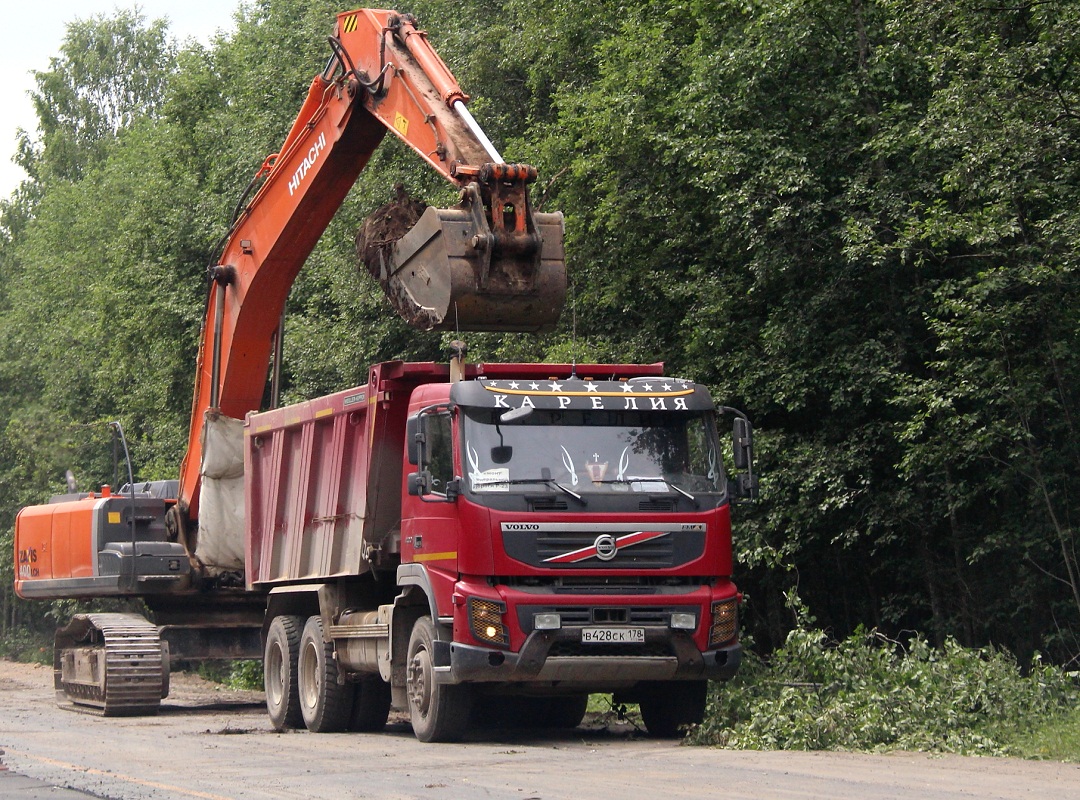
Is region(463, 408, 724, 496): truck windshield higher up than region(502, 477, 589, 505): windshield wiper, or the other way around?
region(463, 408, 724, 496): truck windshield

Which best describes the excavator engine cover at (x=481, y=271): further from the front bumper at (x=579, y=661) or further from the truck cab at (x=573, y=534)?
the front bumper at (x=579, y=661)

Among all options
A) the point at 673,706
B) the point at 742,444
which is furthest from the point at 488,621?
the point at 742,444

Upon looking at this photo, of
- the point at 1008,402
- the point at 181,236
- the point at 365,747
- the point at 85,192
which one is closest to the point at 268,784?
the point at 365,747

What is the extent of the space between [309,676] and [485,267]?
5366mm

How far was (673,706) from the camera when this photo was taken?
44.7 feet

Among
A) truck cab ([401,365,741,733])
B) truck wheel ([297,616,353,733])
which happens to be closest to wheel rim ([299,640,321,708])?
truck wheel ([297,616,353,733])

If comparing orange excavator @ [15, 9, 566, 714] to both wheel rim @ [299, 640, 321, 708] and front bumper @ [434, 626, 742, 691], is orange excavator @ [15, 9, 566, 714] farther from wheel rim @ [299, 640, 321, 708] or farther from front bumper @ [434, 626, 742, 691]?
wheel rim @ [299, 640, 321, 708]

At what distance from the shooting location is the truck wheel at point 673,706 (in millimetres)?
13430

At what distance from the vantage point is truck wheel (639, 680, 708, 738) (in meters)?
13.4

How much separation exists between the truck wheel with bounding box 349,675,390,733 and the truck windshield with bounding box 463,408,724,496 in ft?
12.2

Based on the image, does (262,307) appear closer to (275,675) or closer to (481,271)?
(275,675)

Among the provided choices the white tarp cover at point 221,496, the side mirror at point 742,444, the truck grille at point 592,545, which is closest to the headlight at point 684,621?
the truck grille at point 592,545

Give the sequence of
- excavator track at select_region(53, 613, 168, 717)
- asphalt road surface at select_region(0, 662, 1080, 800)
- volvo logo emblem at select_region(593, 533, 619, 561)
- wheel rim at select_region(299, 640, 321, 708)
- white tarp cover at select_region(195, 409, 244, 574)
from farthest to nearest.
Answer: white tarp cover at select_region(195, 409, 244, 574) → excavator track at select_region(53, 613, 168, 717) → wheel rim at select_region(299, 640, 321, 708) → volvo logo emblem at select_region(593, 533, 619, 561) → asphalt road surface at select_region(0, 662, 1080, 800)

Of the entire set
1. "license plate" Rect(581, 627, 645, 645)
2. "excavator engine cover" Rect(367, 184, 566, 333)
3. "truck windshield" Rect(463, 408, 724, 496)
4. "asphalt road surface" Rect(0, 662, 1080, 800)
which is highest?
"excavator engine cover" Rect(367, 184, 566, 333)
